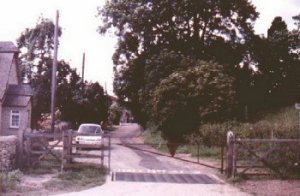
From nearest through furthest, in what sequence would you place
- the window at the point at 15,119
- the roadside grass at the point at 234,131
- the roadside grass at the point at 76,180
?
the roadside grass at the point at 76,180, the roadside grass at the point at 234,131, the window at the point at 15,119

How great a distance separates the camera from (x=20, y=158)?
20.4 m

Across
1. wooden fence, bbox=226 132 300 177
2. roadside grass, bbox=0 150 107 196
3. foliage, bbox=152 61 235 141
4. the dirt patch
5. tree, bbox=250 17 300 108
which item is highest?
tree, bbox=250 17 300 108

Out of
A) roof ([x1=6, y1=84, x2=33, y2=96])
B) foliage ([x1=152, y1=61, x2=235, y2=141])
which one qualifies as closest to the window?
roof ([x1=6, y1=84, x2=33, y2=96])

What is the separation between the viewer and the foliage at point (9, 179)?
1556cm

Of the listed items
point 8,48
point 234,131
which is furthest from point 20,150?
point 8,48

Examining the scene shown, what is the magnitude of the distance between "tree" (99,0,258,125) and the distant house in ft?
32.7

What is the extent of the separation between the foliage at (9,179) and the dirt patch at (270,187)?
26.6ft

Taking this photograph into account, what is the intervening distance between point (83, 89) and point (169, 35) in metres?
14.7

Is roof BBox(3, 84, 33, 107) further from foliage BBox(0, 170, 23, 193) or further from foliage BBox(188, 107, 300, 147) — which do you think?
foliage BBox(0, 170, 23, 193)

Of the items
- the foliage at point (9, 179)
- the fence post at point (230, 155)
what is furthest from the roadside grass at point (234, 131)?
the foliage at point (9, 179)

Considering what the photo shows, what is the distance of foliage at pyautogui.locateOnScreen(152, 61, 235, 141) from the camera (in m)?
35.3

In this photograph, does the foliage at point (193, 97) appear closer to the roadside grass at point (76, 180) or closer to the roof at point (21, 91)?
the roof at point (21, 91)

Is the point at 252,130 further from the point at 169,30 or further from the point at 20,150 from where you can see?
the point at 169,30

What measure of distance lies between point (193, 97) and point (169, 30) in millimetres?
11457
